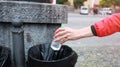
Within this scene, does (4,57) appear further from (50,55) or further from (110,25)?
(110,25)

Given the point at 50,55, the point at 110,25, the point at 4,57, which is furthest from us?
the point at 50,55

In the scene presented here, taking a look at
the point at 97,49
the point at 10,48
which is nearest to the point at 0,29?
the point at 10,48

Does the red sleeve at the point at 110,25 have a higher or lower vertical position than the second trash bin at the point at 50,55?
higher

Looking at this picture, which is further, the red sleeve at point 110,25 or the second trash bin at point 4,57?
the second trash bin at point 4,57

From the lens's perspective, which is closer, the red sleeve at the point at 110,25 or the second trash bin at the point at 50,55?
the red sleeve at the point at 110,25

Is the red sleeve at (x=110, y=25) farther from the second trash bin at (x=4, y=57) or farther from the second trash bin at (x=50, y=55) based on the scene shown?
the second trash bin at (x=4, y=57)

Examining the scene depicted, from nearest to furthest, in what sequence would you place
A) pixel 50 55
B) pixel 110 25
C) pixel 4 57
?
pixel 110 25 < pixel 4 57 < pixel 50 55

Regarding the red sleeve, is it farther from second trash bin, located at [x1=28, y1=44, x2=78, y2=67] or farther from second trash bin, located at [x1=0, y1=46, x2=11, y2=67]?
second trash bin, located at [x1=0, y1=46, x2=11, y2=67]

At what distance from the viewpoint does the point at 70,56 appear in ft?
9.00

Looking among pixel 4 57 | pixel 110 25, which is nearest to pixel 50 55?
pixel 4 57

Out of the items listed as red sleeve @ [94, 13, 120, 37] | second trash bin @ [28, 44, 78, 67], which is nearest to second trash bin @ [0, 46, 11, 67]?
second trash bin @ [28, 44, 78, 67]

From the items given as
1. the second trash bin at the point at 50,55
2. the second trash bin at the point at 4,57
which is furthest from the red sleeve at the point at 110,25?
the second trash bin at the point at 4,57

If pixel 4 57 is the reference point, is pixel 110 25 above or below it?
above

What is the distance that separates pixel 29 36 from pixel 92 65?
9.33 feet
